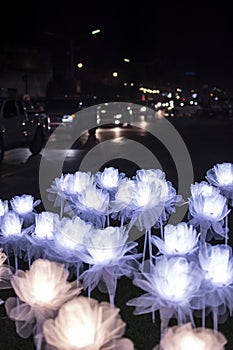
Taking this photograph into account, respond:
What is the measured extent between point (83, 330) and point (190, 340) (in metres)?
0.40

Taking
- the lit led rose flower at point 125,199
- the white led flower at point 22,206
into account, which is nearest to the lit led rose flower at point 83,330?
the lit led rose flower at point 125,199

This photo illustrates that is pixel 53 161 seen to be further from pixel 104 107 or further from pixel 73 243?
pixel 104 107

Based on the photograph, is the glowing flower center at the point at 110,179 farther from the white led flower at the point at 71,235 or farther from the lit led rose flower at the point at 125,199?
the white led flower at the point at 71,235

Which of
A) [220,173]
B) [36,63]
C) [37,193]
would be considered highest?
[36,63]

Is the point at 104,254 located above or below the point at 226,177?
below

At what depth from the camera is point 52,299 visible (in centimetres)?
272

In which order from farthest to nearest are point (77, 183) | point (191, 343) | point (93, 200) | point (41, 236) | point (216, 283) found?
point (77, 183)
point (93, 200)
point (41, 236)
point (216, 283)
point (191, 343)

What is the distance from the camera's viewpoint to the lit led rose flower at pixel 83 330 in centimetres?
225

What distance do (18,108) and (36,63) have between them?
3177cm

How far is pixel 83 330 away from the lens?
2.26 metres

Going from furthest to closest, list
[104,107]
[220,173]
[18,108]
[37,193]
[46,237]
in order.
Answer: [104,107] → [18,108] → [37,193] → [220,173] → [46,237]

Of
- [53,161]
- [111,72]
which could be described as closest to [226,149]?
[53,161]

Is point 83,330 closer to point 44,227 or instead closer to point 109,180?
point 44,227

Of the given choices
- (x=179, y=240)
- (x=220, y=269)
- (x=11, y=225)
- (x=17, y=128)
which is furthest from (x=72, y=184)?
(x=17, y=128)
